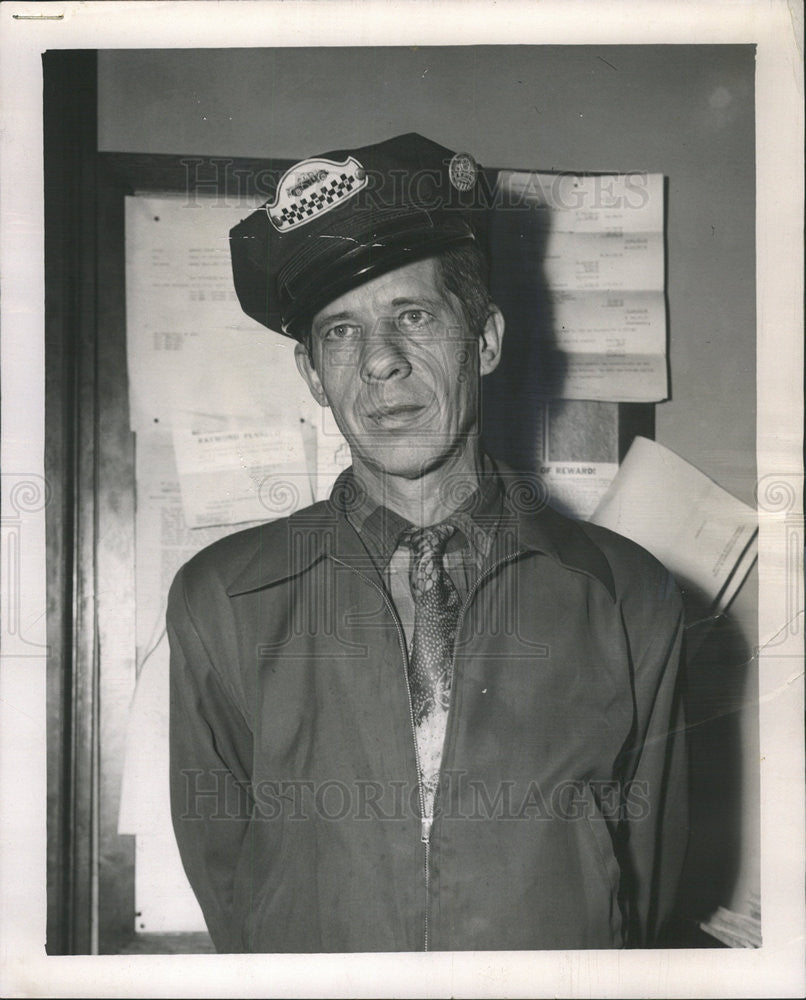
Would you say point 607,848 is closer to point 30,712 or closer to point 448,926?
point 448,926

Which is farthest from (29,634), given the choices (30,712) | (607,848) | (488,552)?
(607,848)

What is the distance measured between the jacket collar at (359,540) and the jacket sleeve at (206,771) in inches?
3.6

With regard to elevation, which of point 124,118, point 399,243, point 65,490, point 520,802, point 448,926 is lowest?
point 448,926

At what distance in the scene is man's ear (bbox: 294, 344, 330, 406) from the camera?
974 mm

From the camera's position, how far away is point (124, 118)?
980 mm

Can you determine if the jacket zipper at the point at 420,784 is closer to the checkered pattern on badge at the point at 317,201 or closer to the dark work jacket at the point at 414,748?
the dark work jacket at the point at 414,748

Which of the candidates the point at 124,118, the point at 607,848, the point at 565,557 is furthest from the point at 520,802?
the point at 124,118

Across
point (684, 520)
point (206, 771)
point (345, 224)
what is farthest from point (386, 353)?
point (206, 771)

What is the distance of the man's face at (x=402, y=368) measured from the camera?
95cm

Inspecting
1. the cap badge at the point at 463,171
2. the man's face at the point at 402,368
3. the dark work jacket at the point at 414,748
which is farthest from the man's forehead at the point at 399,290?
the dark work jacket at the point at 414,748

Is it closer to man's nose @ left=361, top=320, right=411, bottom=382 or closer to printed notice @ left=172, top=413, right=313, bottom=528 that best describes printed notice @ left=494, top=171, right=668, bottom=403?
man's nose @ left=361, top=320, right=411, bottom=382

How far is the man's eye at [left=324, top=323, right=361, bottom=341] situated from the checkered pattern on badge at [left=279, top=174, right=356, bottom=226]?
12 cm

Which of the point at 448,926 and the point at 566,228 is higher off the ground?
the point at 566,228

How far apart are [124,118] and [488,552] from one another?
627 millimetres
